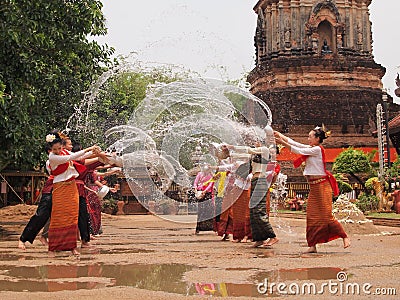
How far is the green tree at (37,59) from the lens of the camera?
13.0 meters

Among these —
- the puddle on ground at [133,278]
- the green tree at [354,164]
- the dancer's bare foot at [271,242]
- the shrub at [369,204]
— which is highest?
the green tree at [354,164]

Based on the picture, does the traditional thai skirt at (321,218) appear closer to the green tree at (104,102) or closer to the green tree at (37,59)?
the green tree at (37,59)

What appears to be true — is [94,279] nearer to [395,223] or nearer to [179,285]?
[179,285]

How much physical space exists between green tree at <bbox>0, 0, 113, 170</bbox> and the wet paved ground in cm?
325

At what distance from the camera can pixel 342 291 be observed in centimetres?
589

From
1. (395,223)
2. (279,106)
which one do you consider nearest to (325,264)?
(395,223)

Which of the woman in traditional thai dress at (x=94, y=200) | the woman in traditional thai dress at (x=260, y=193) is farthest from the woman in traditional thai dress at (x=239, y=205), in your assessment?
the woman in traditional thai dress at (x=94, y=200)

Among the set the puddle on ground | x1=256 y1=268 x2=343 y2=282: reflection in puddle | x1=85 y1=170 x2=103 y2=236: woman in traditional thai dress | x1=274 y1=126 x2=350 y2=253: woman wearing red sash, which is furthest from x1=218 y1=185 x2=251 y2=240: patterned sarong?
x1=256 y1=268 x2=343 y2=282: reflection in puddle

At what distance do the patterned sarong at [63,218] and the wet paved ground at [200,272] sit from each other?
22 cm

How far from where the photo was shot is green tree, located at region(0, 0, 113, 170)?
13008mm

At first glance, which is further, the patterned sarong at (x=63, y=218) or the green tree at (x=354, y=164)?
the green tree at (x=354, y=164)

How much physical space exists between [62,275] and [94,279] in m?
0.55

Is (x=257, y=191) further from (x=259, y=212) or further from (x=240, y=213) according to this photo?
(x=240, y=213)

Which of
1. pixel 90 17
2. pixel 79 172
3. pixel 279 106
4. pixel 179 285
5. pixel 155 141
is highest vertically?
pixel 279 106
